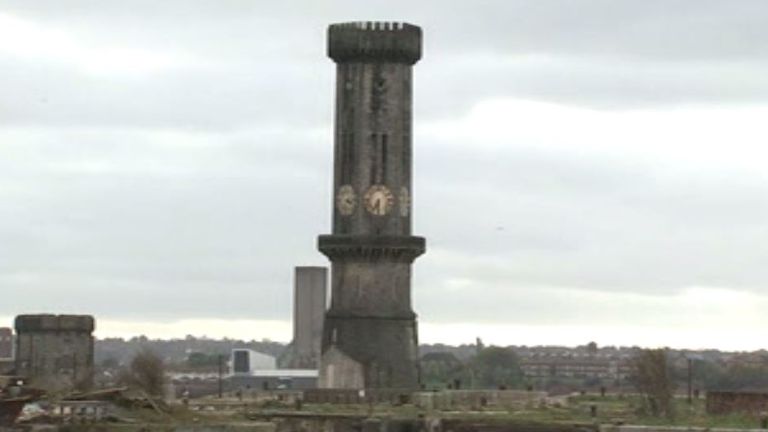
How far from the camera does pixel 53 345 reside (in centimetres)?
10406

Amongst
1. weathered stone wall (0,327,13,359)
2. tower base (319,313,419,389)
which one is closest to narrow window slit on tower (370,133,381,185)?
tower base (319,313,419,389)

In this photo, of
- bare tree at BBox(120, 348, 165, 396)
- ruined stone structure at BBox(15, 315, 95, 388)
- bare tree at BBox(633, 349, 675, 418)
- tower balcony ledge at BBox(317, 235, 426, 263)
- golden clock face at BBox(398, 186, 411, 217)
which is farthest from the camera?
golden clock face at BBox(398, 186, 411, 217)

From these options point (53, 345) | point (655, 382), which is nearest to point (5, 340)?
point (53, 345)

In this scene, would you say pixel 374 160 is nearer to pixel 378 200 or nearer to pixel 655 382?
pixel 378 200

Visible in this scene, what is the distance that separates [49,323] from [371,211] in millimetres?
14265

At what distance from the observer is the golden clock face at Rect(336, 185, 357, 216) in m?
104

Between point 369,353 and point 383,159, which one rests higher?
point 383,159

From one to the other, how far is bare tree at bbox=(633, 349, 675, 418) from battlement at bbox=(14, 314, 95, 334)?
24.2 m

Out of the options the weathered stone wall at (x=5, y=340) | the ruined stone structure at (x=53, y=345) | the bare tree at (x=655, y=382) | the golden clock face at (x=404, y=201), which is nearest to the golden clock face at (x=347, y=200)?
the golden clock face at (x=404, y=201)

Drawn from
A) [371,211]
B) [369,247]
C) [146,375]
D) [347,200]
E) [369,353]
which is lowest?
[146,375]

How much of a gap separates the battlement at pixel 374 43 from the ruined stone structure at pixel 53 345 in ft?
52.4

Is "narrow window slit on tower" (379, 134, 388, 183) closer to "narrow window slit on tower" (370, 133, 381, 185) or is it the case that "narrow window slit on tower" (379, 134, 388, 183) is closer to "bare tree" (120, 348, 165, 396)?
"narrow window slit on tower" (370, 133, 381, 185)

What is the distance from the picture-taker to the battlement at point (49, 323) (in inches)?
4072

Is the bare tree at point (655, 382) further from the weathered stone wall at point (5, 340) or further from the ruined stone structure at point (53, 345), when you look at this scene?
the weathered stone wall at point (5, 340)
